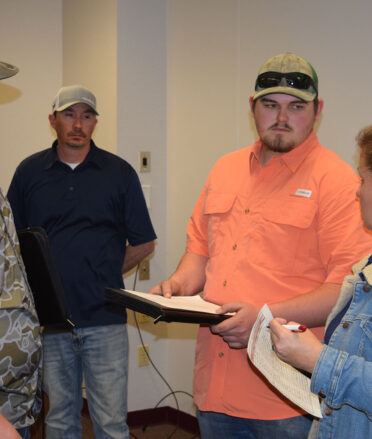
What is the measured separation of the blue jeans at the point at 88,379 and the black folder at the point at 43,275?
1.12ft

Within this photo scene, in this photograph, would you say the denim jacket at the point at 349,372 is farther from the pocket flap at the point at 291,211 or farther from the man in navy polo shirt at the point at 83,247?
the man in navy polo shirt at the point at 83,247

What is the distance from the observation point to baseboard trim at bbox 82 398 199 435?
3.83m

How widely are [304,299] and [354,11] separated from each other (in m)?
1.49

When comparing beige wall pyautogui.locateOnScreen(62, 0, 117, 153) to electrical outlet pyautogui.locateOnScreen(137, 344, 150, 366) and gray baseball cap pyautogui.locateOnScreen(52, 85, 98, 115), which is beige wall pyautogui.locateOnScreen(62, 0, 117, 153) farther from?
electrical outlet pyautogui.locateOnScreen(137, 344, 150, 366)

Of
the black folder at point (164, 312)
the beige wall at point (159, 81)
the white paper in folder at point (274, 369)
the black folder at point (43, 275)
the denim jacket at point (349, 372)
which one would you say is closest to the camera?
the denim jacket at point (349, 372)

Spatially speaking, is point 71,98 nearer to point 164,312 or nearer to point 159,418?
point 164,312

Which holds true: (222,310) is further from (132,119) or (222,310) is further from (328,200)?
(132,119)

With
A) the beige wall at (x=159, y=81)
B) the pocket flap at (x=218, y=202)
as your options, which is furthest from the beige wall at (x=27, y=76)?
the pocket flap at (x=218, y=202)

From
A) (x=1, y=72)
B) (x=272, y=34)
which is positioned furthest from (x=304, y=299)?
(x=272, y=34)

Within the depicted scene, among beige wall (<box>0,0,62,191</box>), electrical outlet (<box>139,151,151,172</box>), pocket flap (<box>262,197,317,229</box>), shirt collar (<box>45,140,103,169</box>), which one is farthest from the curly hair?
beige wall (<box>0,0,62,191</box>)

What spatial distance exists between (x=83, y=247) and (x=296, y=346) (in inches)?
64.0

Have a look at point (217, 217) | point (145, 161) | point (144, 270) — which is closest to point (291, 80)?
point (217, 217)

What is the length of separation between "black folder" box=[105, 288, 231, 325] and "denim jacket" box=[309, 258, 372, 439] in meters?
0.40

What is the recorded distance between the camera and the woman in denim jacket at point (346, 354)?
1.34 m
